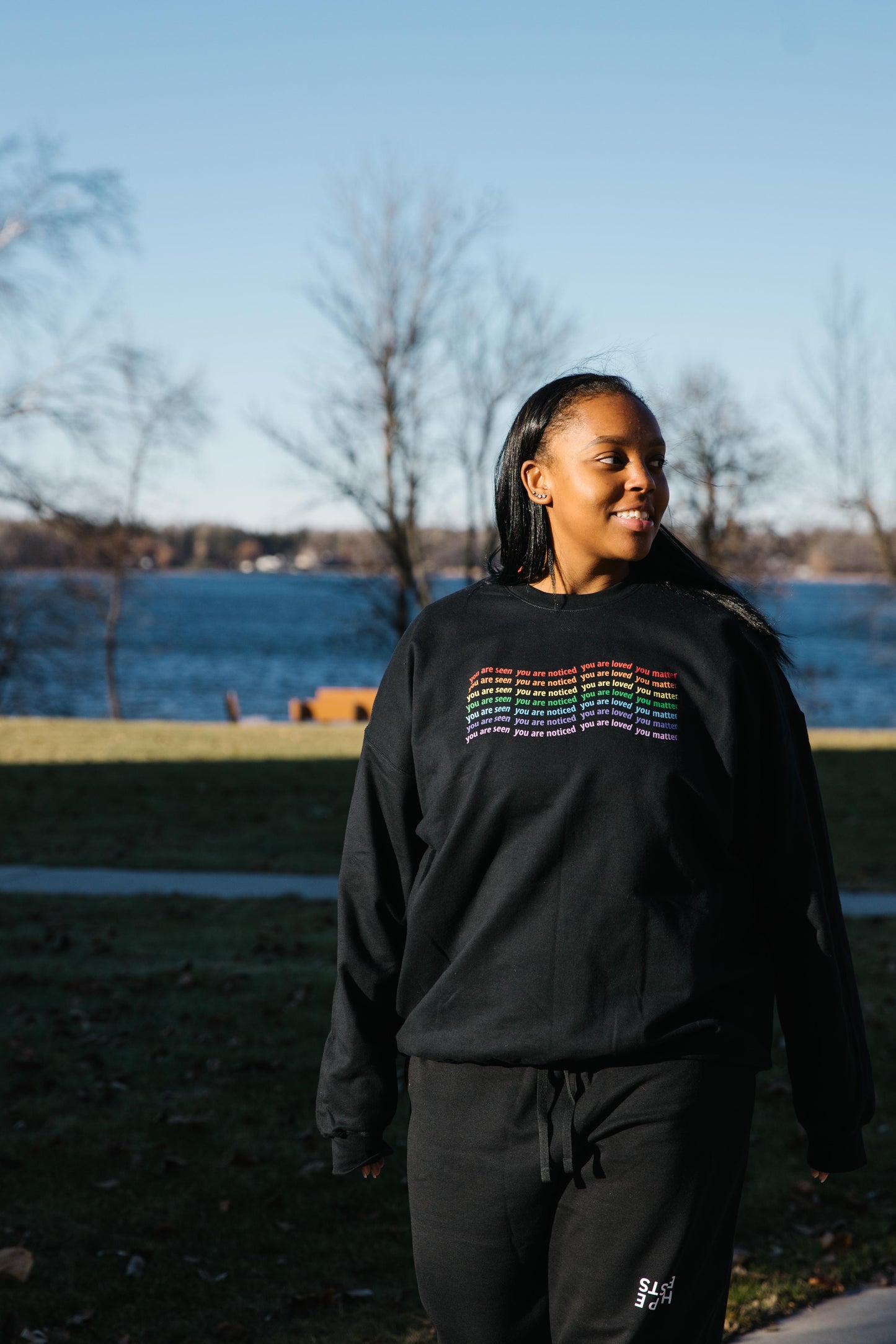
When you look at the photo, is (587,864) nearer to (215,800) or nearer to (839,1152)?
(839,1152)

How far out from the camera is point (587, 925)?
1919mm

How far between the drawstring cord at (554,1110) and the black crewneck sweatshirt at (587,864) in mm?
42

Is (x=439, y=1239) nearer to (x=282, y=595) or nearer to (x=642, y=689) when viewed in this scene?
(x=642, y=689)

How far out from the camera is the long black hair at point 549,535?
2.15 m

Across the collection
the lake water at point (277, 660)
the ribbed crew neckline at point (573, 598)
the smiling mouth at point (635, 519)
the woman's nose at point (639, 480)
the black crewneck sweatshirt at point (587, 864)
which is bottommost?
the lake water at point (277, 660)

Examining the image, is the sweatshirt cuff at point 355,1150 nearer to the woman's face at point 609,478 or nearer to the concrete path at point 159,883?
the woman's face at point 609,478

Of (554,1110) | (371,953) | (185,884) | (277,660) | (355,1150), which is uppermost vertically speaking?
(371,953)


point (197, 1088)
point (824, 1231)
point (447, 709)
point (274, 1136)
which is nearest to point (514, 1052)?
point (447, 709)

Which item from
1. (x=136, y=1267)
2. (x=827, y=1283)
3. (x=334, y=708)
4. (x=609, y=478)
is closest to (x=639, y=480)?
(x=609, y=478)

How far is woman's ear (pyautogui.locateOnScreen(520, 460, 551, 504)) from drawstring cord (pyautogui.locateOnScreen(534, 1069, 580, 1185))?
954 millimetres

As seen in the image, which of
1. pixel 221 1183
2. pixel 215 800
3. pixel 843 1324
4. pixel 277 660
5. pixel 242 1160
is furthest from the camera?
pixel 277 660

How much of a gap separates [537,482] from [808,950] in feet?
2.98

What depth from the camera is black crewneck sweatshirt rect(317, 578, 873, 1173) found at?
1.91 m

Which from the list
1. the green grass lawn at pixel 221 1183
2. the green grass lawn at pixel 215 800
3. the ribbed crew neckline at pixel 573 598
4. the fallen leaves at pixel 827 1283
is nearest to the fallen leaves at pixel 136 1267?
the green grass lawn at pixel 221 1183
